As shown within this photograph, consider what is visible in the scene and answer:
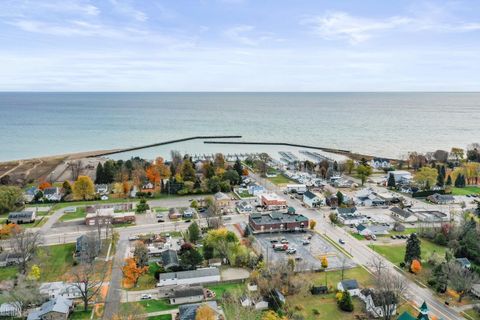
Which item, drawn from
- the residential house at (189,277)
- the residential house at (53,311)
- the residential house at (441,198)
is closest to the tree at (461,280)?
the residential house at (189,277)

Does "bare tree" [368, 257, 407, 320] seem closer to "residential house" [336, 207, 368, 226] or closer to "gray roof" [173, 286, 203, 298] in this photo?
"gray roof" [173, 286, 203, 298]

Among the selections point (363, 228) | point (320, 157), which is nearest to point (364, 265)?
point (363, 228)

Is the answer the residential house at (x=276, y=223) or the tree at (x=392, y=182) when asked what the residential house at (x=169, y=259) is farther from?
the tree at (x=392, y=182)

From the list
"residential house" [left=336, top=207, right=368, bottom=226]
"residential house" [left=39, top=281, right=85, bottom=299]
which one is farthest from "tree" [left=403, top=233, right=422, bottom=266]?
"residential house" [left=39, top=281, right=85, bottom=299]

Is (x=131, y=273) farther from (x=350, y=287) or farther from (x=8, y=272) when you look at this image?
(x=350, y=287)

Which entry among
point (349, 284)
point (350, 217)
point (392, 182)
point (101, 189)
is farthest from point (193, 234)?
point (392, 182)

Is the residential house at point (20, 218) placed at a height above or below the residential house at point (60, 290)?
above
